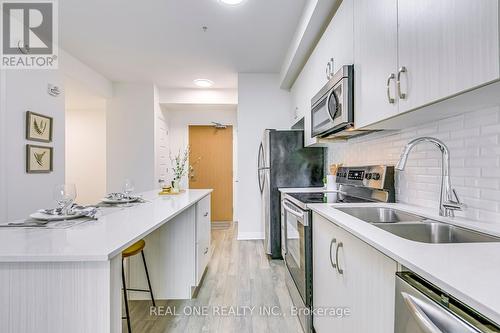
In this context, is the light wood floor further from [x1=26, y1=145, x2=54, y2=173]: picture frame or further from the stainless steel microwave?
[x1=26, y1=145, x2=54, y2=173]: picture frame

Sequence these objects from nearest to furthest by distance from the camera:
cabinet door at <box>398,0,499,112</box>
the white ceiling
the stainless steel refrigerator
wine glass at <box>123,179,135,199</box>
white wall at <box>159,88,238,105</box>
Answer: cabinet door at <box>398,0,499,112</box> < wine glass at <box>123,179,135,199</box> < the white ceiling < the stainless steel refrigerator < white wall at <box>159,88,238,105</box>

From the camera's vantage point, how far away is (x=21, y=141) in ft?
8.99

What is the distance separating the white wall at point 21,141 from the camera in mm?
2576

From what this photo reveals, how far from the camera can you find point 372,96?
143 cm

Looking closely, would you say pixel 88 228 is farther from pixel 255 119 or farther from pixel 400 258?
pixel 255 119

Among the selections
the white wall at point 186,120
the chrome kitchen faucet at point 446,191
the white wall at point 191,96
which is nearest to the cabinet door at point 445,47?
the chrome kitchen faucet at point 446,191

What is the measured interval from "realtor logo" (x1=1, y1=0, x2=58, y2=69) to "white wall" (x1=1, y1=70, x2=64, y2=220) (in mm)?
118

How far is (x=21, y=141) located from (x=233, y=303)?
8.88 feet

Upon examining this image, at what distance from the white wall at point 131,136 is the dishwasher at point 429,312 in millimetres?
4493

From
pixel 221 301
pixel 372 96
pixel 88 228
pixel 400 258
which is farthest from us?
pixel 221 301

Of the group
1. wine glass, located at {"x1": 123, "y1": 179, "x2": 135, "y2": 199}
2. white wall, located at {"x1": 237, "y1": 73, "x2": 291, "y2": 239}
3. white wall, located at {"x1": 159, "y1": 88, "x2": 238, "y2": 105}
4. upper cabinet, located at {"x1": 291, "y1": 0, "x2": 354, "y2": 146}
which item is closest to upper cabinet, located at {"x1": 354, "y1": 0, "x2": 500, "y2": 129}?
upper cabinet, located at {"x1": 291, "y1": 0, "x2": 354, "y2": 146}

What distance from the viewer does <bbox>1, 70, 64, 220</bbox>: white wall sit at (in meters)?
2.58

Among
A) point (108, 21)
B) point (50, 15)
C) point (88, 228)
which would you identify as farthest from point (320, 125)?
point (50, 15)

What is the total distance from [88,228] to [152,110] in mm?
3855
